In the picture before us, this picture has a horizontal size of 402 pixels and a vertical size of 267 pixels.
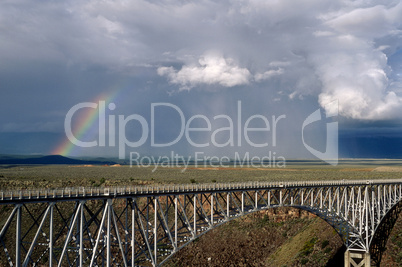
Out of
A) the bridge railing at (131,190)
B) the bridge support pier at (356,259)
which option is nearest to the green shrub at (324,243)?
the bridge support pier at (356,259)

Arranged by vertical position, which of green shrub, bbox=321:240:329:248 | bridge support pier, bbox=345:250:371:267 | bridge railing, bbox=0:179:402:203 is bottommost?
bridge support pier, bbox=345:250:371:267

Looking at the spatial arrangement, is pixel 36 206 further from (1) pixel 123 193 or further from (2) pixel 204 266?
(1) pixel 123 193

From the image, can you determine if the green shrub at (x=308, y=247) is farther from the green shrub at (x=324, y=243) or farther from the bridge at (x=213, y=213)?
the bridge at (x=213, y=213)

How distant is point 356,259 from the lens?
67.3 meters

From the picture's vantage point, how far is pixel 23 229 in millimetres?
80125

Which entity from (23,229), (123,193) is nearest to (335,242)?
(123,193)

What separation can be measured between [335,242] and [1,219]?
216ft

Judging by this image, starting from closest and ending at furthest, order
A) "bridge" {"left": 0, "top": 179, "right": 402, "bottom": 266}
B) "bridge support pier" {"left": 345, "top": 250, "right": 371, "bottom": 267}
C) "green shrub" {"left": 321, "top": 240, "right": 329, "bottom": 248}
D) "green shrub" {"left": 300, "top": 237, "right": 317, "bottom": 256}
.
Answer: "bridge" {"left": 0, "top": 179, "right": 402, "bottom": 266}
"bridge support pier" {"left": 345, "top": 250, "right": 371, "bottom": 267}
"green shrub" {"left": 300, "top": 237, "right": 317, "bottom": 256}
"green shrub" {"left": 321, "top": 240, "right": 329, "bottom": 248}

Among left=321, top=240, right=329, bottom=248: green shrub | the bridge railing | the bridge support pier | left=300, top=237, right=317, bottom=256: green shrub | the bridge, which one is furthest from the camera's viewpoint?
left=321, top=240, right=329, bottom=248: green shrub

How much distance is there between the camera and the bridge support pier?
2591 inches

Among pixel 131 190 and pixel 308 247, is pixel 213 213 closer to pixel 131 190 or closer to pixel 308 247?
pixel 131 190

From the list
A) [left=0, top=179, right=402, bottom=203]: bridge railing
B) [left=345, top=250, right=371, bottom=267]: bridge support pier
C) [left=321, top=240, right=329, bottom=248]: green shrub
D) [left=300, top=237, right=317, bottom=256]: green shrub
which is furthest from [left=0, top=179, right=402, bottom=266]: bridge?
[left=300, top=237, right=317, bottom=256]: green shrub

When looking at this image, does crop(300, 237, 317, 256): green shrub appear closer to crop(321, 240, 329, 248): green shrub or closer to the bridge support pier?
crop(321, 240, 329, 248): green shrub

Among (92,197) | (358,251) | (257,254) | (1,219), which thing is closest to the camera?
(92,197)
